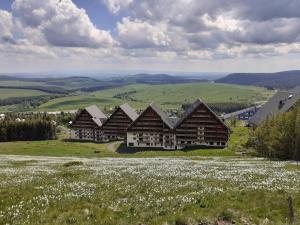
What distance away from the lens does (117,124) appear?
499ft

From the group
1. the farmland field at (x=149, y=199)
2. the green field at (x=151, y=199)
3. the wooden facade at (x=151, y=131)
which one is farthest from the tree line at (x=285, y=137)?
the wooden facade at (x=151, y=131)

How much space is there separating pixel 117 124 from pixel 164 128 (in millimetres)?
26037

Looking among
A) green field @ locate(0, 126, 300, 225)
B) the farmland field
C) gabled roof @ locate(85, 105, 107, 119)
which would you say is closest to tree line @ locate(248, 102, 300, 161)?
green field @ locate(0, 126, 300, 225)

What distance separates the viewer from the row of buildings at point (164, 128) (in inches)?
5018

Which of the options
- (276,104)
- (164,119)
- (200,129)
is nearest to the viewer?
(200,129)

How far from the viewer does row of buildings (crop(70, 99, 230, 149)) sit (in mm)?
127456

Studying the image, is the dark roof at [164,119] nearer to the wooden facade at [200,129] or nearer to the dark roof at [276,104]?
the wooden facade at [200,129]

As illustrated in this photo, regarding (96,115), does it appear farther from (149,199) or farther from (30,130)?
(149,199)

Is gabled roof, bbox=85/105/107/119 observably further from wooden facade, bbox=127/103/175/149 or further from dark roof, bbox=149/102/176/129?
dark roof, bbox=149/102/176/129

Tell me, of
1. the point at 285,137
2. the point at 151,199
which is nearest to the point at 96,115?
the point at 285,137

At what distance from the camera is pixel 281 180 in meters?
29.2

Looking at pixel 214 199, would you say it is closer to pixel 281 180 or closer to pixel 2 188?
pixel 281 180

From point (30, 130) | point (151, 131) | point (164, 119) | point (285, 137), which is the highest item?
point (285, 137)

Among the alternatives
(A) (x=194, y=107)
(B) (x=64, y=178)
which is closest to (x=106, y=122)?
(A) (x=194, y=107)
